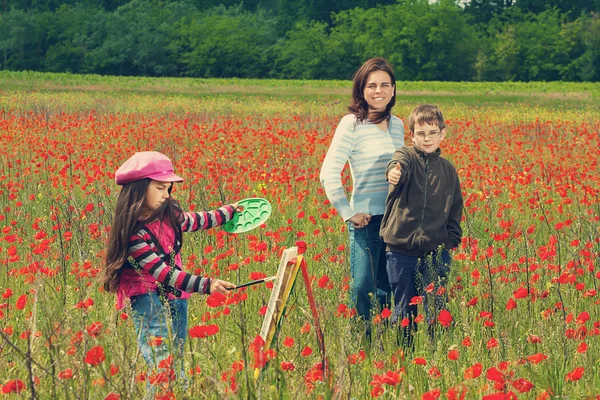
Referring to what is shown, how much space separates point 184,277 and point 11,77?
42.2 meters

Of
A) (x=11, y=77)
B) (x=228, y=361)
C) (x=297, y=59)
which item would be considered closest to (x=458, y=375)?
(x=228, y=361)

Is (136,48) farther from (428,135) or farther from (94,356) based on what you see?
(94,356)

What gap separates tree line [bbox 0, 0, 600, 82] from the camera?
6606 cm

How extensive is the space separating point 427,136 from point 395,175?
9.1 inches

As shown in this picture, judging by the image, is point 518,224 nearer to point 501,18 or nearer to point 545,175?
point 545,175

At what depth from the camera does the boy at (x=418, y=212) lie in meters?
3.44

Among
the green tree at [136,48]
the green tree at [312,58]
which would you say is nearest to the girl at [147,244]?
the green tree at [136,48]

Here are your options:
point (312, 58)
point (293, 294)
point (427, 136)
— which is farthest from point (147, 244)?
point (312, 58)

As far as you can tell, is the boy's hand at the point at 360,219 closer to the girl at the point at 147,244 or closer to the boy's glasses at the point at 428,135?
the boy's glasses at the point at 428,135

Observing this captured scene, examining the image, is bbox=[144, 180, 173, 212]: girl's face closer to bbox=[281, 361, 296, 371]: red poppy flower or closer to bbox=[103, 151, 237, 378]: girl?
bbox=[103, 151, 237, 378]: girl

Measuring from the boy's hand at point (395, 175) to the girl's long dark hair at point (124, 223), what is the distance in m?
0.97

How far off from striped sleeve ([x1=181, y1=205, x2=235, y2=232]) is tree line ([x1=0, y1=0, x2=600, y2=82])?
210 ft

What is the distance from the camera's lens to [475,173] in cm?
816

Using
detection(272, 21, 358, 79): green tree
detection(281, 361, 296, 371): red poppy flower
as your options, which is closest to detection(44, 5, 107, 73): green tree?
detection(272, 21, 358, 79): green tree
